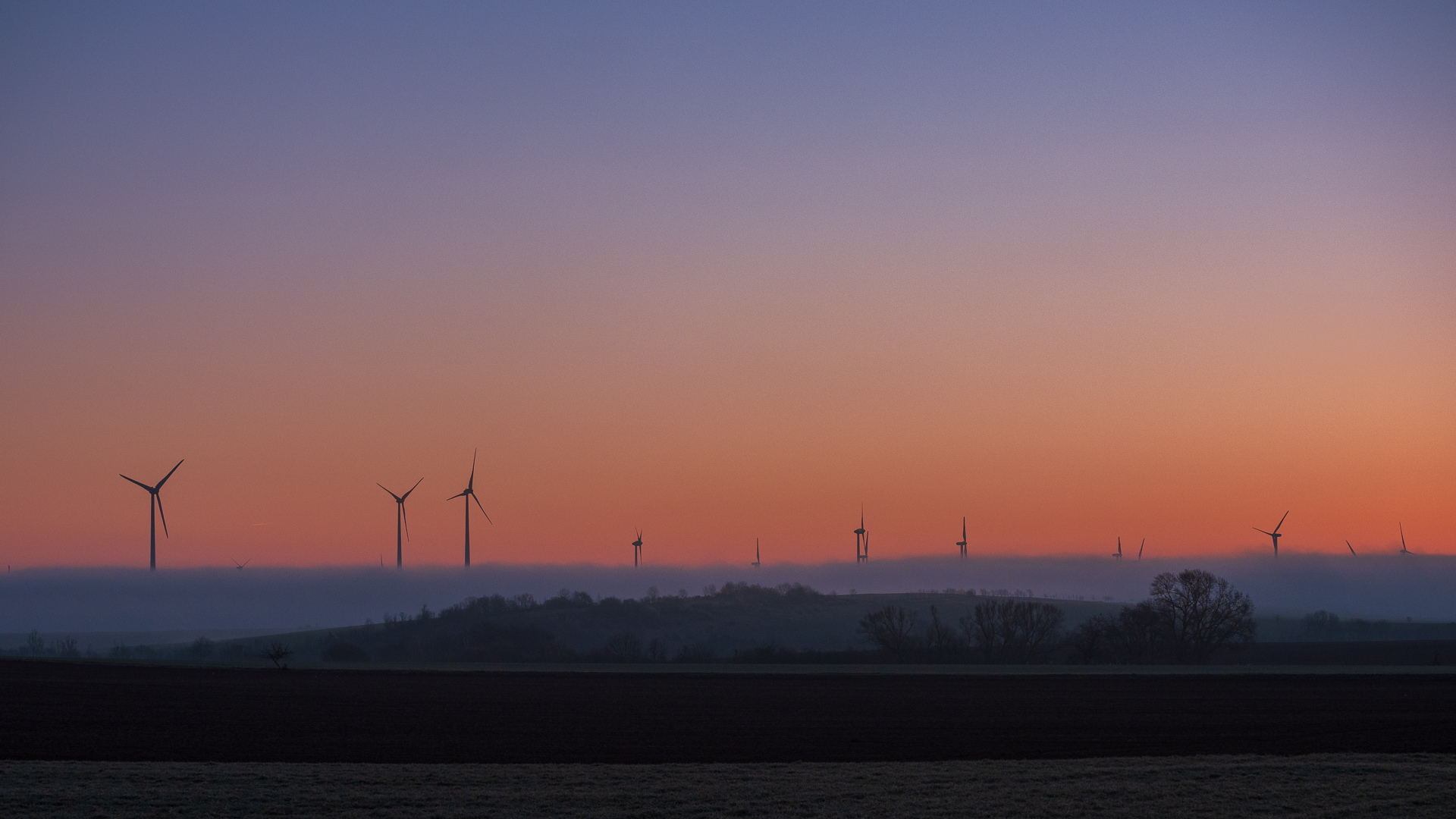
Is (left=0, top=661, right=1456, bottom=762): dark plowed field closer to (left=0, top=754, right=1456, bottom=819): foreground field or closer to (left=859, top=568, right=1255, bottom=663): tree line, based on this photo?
(left=0, top=754, right=1456, bottom=819): foreground field

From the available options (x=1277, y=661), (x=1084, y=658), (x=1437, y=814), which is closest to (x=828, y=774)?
(x=1437, y=814)

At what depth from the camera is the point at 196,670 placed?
91.9m

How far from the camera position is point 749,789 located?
2669 centimetres

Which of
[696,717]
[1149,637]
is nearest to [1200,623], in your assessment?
[1149,637]

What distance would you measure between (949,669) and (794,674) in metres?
16.6

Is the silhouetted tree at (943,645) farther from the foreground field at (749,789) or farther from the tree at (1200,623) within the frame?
the foreground field at (749,789)

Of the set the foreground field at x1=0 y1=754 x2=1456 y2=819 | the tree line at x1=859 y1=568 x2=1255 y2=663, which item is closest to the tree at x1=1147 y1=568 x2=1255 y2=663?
the tree line at x1=859 y1=568 x2=1255 y2=663

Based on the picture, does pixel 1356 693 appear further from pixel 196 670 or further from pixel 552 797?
pixel 196 670

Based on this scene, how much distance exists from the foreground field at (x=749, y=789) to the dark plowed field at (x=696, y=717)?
587cm

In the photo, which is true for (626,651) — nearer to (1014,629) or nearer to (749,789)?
(1014,629)

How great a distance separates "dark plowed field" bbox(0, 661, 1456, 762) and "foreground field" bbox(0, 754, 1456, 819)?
5.87m

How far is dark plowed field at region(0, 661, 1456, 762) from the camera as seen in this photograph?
38438 millimetres

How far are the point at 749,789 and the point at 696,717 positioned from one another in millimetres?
26535

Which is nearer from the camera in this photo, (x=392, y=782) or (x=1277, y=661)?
(x=392, y=782)
